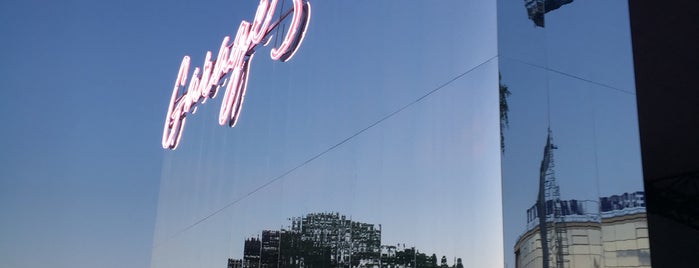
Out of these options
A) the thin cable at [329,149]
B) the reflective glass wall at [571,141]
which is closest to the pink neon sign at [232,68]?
the thin cable at [329,149]

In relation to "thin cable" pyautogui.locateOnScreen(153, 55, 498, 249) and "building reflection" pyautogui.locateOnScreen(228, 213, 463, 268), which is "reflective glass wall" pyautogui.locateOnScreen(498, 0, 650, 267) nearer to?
"thin cable" pyautogui.locateOnScreen(153, 55, 498, 249)

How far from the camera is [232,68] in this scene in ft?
41.6

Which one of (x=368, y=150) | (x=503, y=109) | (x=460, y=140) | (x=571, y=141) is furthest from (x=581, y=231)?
(x=368, y=150)

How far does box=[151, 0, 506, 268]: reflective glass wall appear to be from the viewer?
486 centimetres

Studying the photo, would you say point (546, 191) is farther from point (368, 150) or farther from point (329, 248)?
point (329, 248)

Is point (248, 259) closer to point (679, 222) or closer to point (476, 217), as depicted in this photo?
point (476, 217)

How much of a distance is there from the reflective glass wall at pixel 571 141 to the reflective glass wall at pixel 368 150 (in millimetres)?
183

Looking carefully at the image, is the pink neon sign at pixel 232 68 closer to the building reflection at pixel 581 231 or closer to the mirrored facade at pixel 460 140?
the mirrored facade at pixel 460 140

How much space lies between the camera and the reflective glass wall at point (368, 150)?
4.86m

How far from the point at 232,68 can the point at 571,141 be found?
31.0ft

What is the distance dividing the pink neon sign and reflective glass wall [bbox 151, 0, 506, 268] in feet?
0.72

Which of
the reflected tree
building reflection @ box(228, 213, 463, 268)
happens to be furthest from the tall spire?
building reflection @ box(228, 213, 463, 268)

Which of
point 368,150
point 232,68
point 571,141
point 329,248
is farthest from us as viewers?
point 232,68

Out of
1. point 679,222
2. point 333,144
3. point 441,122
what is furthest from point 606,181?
point 333,144
